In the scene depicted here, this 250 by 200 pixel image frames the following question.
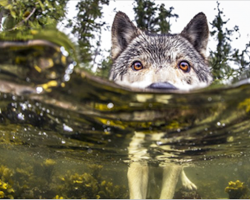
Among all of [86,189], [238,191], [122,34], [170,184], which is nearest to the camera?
[122,34]

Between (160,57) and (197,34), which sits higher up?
(197,34)

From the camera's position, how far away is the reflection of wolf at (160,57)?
14.1 feet

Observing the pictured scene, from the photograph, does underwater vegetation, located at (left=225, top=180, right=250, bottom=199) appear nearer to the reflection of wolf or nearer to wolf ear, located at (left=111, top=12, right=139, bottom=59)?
the reflection of wolf

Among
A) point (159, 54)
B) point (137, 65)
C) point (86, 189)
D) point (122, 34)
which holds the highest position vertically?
point (122, 34)

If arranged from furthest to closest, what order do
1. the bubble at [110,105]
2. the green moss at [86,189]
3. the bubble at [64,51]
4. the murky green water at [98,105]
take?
the green moss at [86,189] < the bubble at [110,105] < the murky green water at [98,105] < the bubble at [64,51]

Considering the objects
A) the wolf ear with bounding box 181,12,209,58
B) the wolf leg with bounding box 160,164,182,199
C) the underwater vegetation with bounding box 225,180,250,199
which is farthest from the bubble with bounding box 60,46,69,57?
the underwater vegetation with bounding box 225,180,250,199

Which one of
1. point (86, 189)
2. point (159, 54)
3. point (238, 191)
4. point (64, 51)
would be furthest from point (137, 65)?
point (238, 191)

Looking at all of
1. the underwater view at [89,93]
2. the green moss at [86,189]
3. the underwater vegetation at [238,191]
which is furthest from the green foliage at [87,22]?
the underwater vegetation at [238,191]

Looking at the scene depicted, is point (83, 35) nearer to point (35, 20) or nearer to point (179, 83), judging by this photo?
point (35, 20)

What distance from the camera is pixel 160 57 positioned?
4.53m

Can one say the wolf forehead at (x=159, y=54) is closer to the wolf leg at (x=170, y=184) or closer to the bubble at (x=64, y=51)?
the bubble at (x=64, y=51)

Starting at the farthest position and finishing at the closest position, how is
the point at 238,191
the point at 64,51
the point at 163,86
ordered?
1. the point at 238,191
2. the point at 163,86
3. the point at 64,51

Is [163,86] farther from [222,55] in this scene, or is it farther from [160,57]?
[222,55]

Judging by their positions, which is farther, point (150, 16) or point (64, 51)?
point (150, 16)
